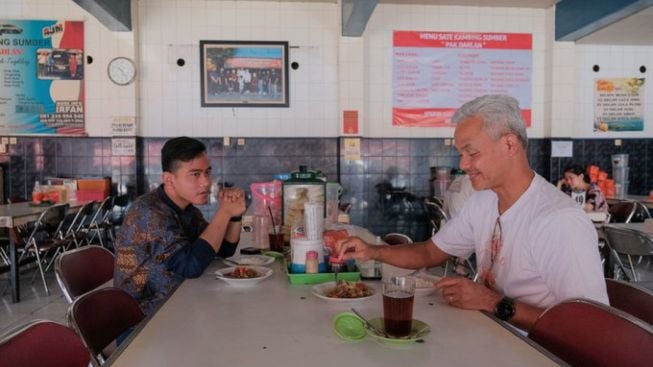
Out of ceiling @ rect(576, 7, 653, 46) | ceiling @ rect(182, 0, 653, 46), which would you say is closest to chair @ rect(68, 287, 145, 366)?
ceiling @ rect(182, 0, 653, 46)

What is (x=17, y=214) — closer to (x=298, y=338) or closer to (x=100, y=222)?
(x=100, y=222)

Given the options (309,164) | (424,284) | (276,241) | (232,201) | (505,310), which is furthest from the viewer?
(309,164)

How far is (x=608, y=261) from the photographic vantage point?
12.6 ft

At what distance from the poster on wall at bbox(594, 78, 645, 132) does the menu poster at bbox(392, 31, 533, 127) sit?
3.60 feet

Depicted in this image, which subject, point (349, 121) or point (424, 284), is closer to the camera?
point (424, 284)

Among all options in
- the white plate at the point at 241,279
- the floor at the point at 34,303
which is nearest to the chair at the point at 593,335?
the white plate at the point at 241,279

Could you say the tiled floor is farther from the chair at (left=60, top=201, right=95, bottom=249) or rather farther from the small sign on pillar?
the small sign on pillar

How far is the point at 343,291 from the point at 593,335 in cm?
67

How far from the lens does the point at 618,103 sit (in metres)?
6.84

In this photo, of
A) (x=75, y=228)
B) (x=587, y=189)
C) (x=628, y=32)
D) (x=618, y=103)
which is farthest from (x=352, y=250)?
(x=618, y=103)

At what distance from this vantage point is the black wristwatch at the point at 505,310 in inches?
54.7

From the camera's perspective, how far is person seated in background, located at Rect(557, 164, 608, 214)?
4566 mm

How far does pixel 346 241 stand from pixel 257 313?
47 centimetres

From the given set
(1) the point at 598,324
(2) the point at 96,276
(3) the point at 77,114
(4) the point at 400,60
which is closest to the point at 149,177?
(3) the point at 77,114
